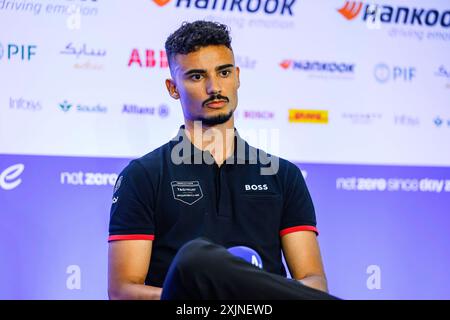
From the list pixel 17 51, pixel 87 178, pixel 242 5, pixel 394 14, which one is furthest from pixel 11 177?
pixel 394 14

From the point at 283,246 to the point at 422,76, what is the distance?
1449 millimetres

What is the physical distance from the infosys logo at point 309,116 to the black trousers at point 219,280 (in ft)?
5.51

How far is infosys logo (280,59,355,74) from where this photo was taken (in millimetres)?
3218

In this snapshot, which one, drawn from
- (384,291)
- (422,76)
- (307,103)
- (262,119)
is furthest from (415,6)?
(384,291)

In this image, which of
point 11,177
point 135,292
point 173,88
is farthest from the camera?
point 11,177

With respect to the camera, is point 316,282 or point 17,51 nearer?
point 316,282

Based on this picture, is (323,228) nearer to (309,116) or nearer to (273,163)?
(309,116)

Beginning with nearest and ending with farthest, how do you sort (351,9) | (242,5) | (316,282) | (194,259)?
(194,259)
(316,282)
(242,5)
(351,9)

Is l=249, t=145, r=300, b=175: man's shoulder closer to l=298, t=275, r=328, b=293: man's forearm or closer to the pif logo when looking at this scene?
l=298, t=275, r=328, b=293: man's forearm

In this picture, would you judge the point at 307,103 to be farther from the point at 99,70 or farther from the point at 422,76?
the point at 99,70

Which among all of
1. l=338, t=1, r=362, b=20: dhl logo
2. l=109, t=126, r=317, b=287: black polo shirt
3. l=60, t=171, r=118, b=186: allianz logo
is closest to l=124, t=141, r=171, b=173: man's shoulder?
l=109, t=126, r=317, b=287: black polo shirt

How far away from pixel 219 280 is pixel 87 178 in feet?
Result: 5.08

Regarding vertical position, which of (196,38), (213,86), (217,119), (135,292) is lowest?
(135,292)

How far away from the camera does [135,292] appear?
81.4 inches
